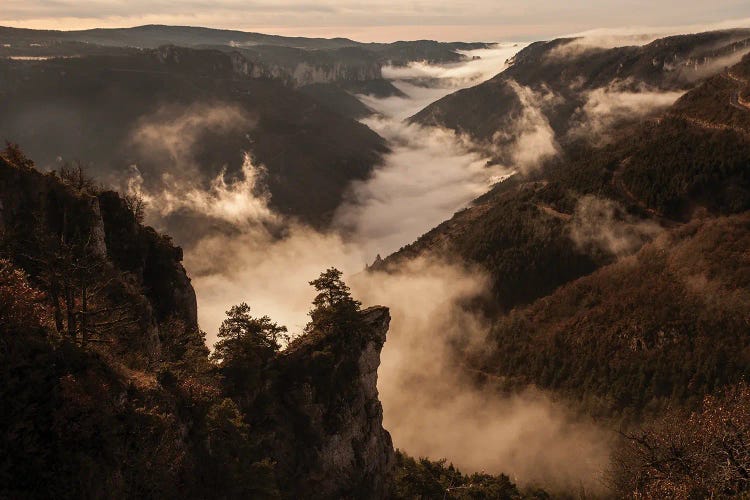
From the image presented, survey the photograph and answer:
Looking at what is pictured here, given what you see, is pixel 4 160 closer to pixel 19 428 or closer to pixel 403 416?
pixel 19 428

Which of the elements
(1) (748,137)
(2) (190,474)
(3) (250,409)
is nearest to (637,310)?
(1) (748,137)

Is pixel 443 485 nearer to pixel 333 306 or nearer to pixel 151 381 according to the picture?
pixel 333 306

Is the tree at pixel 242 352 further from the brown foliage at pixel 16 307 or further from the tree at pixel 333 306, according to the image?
the brown foliage at pixel 16 307

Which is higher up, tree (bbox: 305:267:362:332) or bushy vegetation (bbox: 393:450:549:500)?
tree (bbox: 305:267:362:332)

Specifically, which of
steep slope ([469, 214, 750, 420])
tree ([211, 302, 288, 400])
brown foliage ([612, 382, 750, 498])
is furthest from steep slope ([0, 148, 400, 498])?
steep slope ([469, 214, 750, 420])

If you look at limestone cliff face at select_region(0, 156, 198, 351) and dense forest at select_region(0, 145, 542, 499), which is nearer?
dense forest at select_region(0, 145, 542, 499)

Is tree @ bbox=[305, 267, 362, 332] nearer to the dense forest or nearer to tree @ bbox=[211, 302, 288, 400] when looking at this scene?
the dense forest
